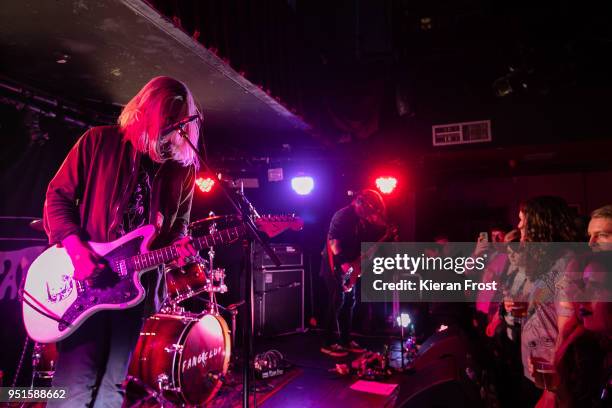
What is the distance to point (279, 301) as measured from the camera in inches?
281

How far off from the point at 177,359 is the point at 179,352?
6cm

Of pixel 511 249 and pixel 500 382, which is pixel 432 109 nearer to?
pixel 511 249

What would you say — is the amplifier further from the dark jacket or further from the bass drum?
the dark jacket

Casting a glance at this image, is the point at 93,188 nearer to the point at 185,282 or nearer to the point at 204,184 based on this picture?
the point at 185,282

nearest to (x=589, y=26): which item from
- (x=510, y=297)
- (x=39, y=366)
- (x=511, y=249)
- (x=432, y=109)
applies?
(x=432, y=109)

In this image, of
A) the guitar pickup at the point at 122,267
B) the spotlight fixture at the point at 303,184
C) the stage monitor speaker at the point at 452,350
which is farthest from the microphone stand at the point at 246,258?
the spotlight fixture at the point at 303,184

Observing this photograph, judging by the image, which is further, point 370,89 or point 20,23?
point 370,89

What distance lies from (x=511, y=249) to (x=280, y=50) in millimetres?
3690

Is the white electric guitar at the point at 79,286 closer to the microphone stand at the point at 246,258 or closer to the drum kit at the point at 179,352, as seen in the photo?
the microphone stand at the point at 246,258

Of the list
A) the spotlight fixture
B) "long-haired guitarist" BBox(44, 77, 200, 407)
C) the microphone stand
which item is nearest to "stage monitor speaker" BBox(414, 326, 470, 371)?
the microphone stand

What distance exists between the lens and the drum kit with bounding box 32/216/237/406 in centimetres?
311

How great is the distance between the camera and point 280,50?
16.9 feet

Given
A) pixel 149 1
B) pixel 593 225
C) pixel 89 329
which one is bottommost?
pixel 89 329

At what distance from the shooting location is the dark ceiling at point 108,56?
310 cm
